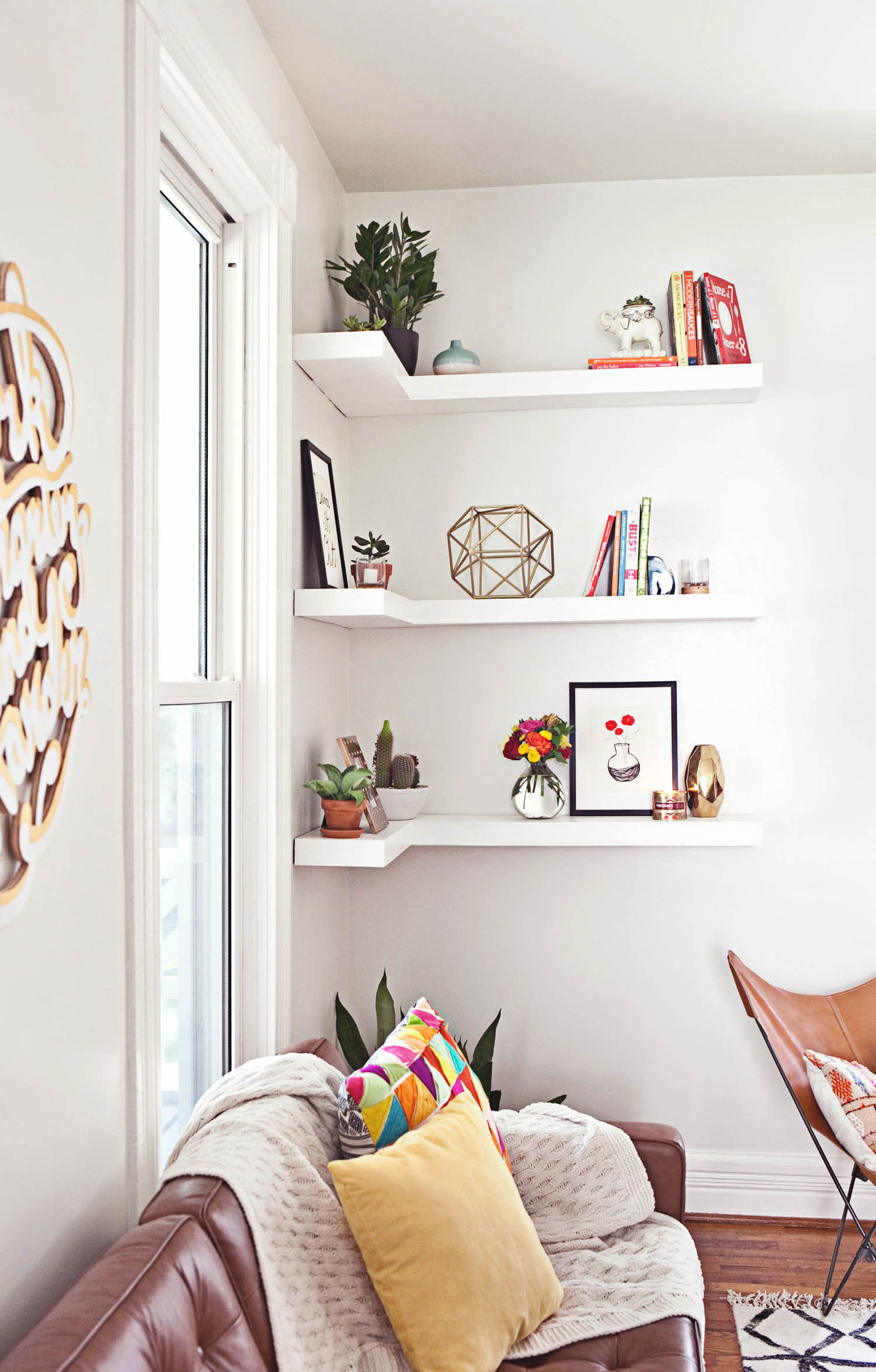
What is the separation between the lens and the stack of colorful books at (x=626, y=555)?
2.86 metres

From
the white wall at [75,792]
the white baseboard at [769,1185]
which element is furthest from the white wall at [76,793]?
the white baseboard at [769,1185]

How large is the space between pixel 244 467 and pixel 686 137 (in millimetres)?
1494

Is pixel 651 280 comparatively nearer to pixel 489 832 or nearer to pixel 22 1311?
pixel 489 832

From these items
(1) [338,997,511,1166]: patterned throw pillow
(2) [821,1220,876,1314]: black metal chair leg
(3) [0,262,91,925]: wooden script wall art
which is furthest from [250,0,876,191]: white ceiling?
(2) [821,1220,876,1314]: black metal chair leg

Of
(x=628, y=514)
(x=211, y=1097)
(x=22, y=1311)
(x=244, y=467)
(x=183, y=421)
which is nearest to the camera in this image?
(x=22, y=1311)

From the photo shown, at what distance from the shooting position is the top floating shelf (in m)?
2.78

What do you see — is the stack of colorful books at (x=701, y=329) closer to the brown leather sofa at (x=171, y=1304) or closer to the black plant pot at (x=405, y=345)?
the black plant pot at (x=405, y=345)

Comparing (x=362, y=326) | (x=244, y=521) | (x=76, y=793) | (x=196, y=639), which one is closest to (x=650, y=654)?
(x=362, y=326)

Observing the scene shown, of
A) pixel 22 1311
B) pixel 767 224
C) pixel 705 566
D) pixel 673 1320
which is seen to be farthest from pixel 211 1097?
pixel 767 224

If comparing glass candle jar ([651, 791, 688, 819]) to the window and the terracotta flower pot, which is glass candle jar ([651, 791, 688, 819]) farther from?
the window

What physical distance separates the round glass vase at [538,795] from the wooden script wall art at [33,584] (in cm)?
169

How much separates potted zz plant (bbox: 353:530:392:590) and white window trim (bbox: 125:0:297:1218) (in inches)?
10.5

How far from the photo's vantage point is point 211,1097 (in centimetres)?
172

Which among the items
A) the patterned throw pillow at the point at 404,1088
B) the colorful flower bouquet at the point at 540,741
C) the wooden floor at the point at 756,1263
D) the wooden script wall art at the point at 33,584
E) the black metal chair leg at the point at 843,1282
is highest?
the wooden script wall art at the point at 33,584
